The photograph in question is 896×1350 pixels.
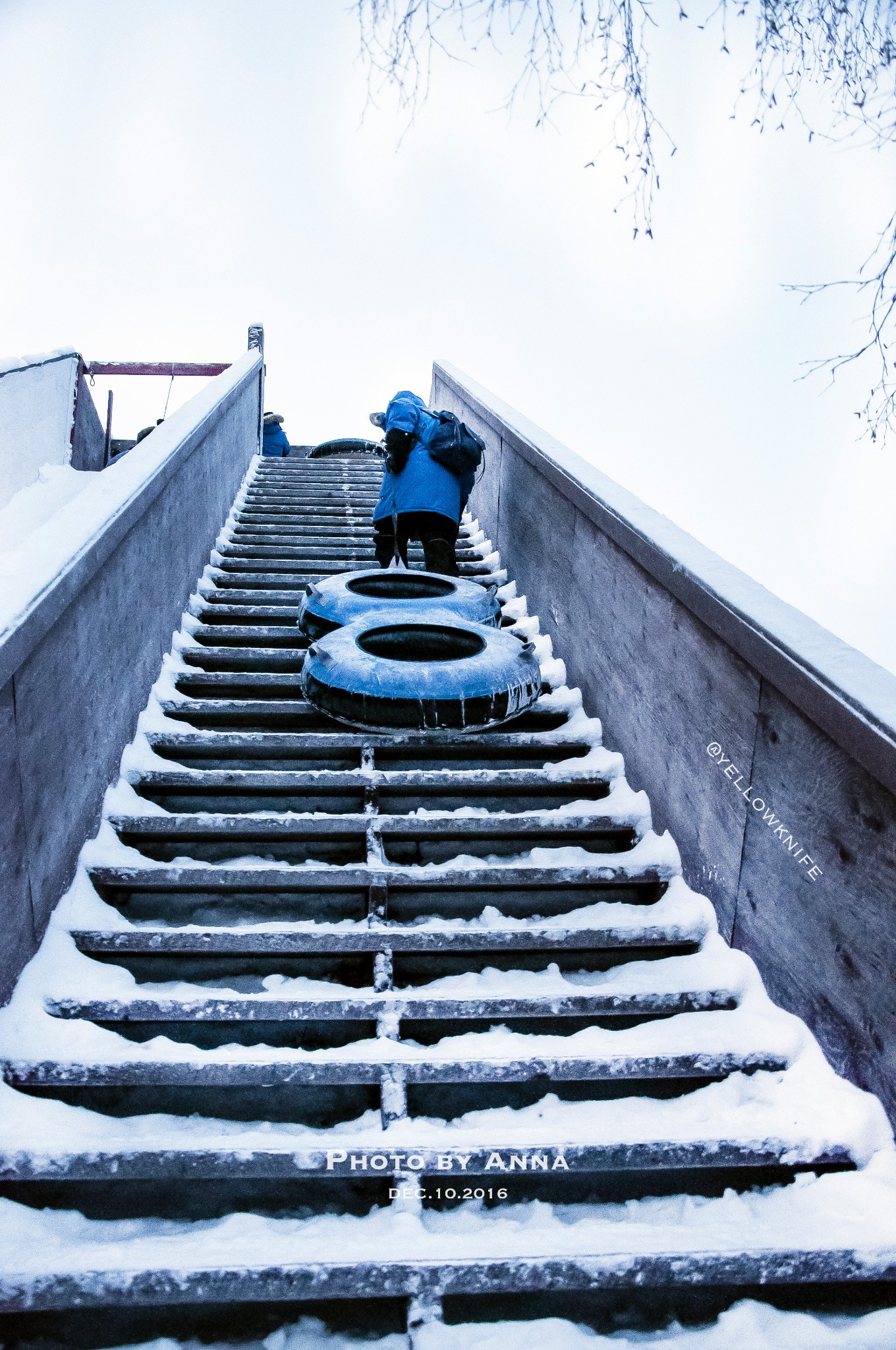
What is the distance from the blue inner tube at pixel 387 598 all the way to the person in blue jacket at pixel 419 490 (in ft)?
1.95

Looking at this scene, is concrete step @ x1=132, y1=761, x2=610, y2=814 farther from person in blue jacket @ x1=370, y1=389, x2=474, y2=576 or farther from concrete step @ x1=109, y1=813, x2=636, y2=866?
person in blue jacket @ x1=370, y1=389, x2=474, y2=576

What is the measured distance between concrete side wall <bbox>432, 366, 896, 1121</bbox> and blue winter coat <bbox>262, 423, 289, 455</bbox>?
32.1ft

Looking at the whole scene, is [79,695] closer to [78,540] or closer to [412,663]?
[78,540]

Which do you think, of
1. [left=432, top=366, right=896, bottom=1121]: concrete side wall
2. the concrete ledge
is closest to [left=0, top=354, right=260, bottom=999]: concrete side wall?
the concrete ledge

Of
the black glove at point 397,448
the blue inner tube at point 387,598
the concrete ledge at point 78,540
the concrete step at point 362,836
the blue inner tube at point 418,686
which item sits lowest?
the concrete step at point 362,836

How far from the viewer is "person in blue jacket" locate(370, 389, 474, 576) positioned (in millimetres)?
4961

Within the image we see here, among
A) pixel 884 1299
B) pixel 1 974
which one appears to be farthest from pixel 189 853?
pixel 884 1299

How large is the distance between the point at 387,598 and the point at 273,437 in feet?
30.2

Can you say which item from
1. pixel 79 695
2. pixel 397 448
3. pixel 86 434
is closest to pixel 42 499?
pixel 397 448

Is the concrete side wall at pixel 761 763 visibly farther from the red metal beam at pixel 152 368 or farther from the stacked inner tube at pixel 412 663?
the red metal beam at pixel 152 368

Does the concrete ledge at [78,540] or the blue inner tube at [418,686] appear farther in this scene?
the blue inner tube at [418,686]

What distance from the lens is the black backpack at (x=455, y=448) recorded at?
195 inches

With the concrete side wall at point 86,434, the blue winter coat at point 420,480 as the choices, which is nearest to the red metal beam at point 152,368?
the concrete side wall at point 86,434

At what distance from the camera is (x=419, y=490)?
16.2 feet
